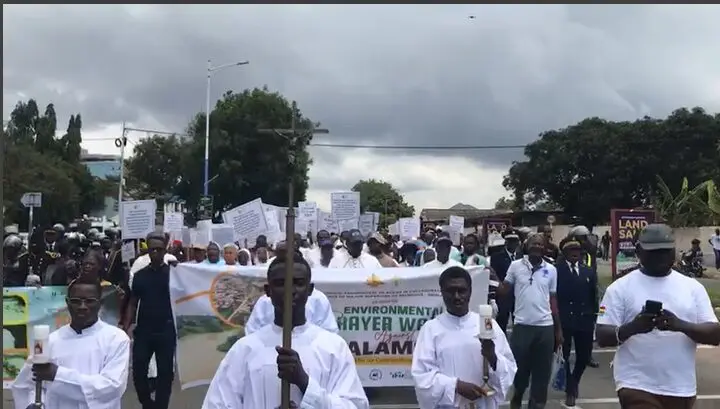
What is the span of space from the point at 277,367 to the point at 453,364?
175 cm

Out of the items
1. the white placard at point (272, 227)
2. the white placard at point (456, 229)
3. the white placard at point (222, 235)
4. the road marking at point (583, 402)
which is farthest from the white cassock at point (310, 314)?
the white placard at point (456, 229)

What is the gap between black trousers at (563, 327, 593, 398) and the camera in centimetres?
912

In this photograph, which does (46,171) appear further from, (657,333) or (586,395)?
(657,333)

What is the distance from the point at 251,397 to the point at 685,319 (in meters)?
2.65

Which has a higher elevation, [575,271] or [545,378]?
[575,271]

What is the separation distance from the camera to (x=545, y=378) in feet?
27.6

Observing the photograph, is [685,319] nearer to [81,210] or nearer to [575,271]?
→ [575,271]

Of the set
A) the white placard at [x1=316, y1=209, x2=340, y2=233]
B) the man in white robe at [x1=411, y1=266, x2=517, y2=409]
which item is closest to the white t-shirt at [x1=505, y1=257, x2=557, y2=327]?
the man in white robe at [x1=411, y1=266, x2=517, y2=409]

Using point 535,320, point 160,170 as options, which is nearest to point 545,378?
point 535,320

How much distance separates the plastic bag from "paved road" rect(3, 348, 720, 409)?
10 centimetres

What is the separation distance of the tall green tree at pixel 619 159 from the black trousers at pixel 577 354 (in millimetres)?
47354

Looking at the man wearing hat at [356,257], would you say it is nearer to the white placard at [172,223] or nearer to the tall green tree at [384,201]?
the white placard at [172,223]

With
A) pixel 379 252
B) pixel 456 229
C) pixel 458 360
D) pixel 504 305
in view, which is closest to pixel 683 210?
pixel 456 229

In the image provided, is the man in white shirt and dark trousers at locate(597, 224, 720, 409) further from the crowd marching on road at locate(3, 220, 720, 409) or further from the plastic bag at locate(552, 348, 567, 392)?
the plastic bag at locate(552, 348, 567, 392)
